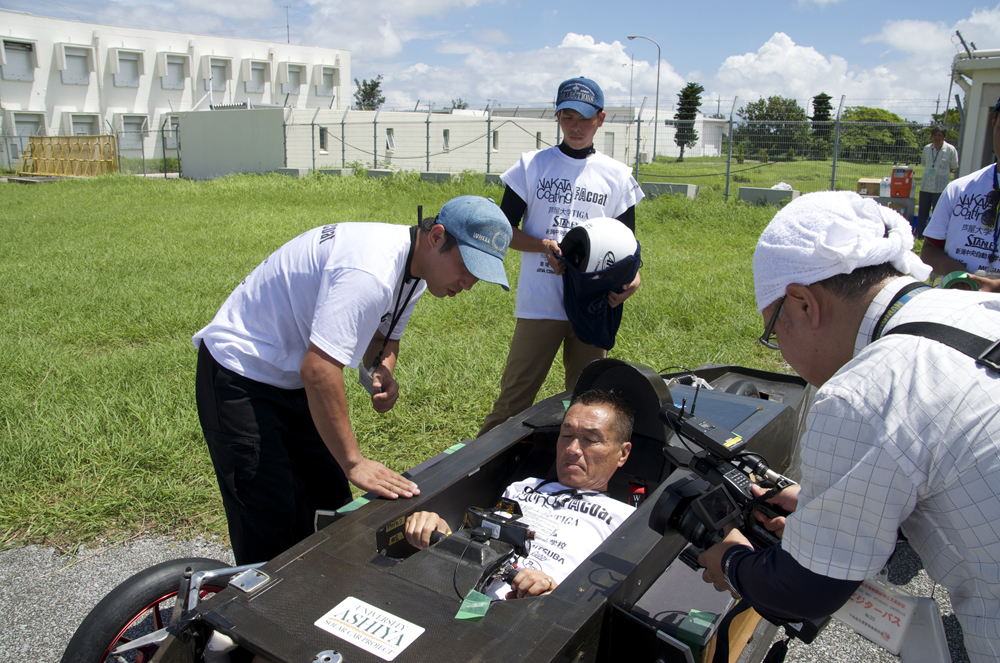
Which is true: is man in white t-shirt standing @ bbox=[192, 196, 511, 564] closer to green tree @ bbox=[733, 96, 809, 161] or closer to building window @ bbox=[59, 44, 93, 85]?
green tree @ bbox=[733, 96, 809, 161]

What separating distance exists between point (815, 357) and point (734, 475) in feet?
1.63

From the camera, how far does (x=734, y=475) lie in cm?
184

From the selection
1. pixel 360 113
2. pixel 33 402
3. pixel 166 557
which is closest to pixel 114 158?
pixel 360 113

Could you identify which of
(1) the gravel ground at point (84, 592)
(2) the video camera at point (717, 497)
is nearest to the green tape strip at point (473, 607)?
(2) the video camera at point (717, 497)

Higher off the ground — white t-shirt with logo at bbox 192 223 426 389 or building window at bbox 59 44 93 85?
building window at bbox 59 44 93 85

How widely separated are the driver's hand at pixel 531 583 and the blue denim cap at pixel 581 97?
2510mm

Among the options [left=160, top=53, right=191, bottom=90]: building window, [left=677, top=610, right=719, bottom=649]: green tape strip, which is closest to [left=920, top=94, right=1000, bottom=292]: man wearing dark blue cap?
[left=677, top=610, right=719, bottom=649]: green tape strip

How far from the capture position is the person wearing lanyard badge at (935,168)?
10.9m

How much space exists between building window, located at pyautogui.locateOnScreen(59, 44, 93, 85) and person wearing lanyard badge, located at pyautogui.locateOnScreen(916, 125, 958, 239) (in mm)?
51403

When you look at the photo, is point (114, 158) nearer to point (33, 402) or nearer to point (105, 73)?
point (105, 73)

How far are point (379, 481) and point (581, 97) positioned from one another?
2440mm

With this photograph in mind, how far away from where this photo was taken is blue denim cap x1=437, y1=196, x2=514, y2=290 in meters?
2.34

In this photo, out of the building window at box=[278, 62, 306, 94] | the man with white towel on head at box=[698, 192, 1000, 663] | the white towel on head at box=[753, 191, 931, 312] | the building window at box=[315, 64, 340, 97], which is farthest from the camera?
the building window at box=[315, 64, 340, 97]

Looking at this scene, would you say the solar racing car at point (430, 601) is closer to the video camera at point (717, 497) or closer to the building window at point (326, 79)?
the video camera at point (717, 497)
